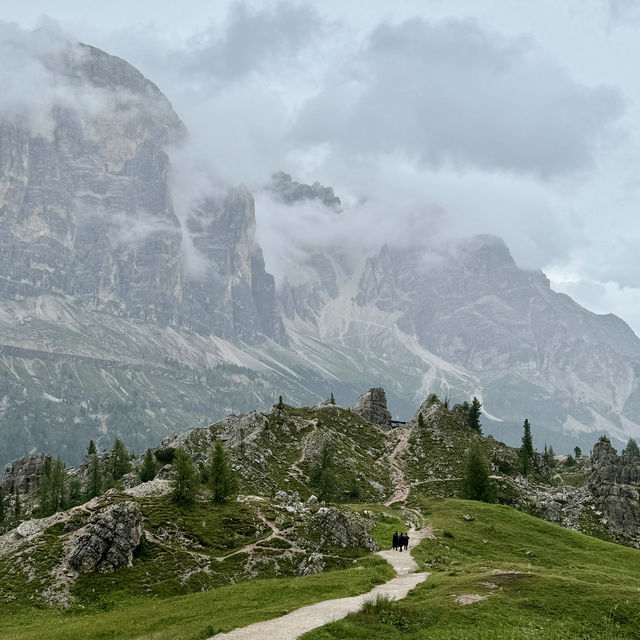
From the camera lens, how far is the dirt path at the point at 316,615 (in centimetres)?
3722

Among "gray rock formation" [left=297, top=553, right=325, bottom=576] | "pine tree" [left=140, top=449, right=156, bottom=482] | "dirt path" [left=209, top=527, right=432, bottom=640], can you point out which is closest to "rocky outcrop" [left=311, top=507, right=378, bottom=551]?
"gray rock formation" [left=297, top=553, right=325, bottom=576]

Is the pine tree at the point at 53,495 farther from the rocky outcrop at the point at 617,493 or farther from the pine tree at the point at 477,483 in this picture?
the rocky outcrop at the point at 617,493

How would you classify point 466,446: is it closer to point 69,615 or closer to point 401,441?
point 401,441

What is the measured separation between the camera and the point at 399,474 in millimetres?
145000

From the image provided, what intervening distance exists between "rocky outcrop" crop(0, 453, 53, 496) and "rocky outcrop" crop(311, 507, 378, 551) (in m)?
138

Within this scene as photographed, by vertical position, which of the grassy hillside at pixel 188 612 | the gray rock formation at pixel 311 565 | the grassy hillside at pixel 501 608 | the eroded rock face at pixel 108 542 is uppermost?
the eroded rock face at pixel 108 542

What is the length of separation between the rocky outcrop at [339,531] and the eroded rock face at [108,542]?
Answer: 23.8m

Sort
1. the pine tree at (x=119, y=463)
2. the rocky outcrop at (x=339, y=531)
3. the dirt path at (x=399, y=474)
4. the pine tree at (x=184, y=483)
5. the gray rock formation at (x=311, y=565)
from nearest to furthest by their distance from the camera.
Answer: the gray rock formation at (x=311, y=565), the rocky outcrop at (x=339, y=531), the pine tree at (x=184, y=483), the dirt path at (x=399, y=474), the pine tree at (x=119, y=463)

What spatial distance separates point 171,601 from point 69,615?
9968 mm

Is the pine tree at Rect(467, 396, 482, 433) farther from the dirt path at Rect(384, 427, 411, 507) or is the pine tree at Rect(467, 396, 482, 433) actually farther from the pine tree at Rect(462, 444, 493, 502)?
the pine tree at Rect(462, 444, 493, 502)

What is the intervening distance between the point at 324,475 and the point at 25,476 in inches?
4612

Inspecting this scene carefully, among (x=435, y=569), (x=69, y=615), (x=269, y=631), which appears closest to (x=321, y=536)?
(x=435, y=569)

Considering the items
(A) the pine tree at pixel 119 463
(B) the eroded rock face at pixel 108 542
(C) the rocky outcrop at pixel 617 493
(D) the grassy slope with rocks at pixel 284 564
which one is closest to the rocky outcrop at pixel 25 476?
(A) the pine tree at pixel 119 463

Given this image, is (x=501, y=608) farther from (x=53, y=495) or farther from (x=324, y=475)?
(x=53, y=495)
